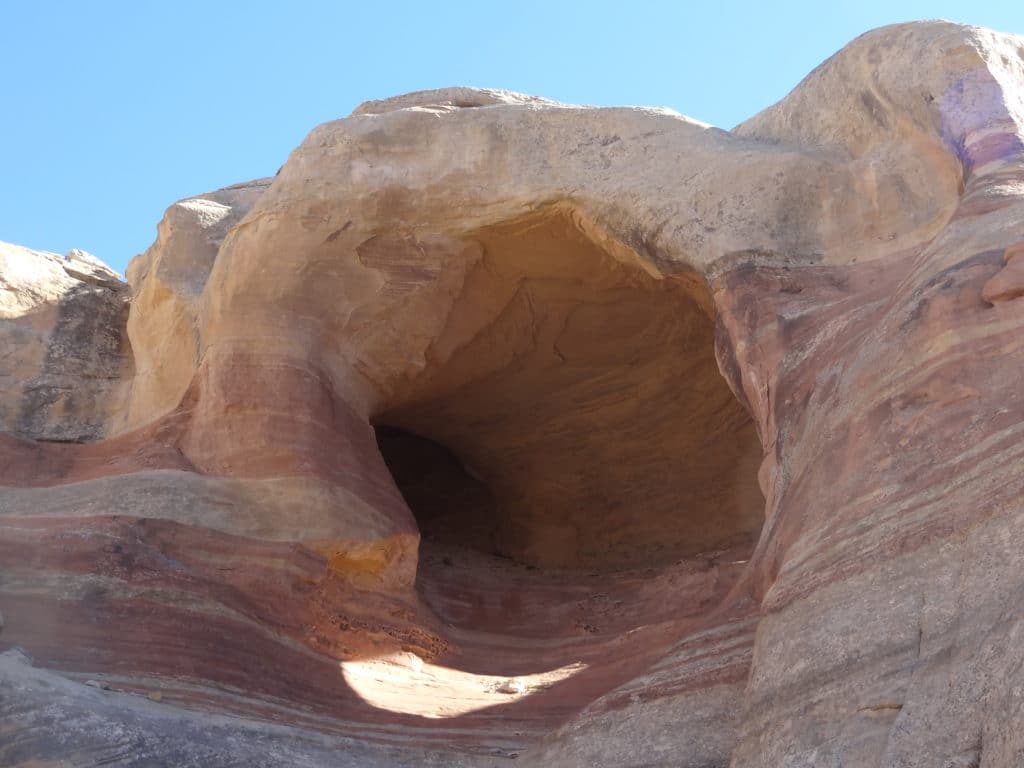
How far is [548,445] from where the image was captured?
1207 centimetres

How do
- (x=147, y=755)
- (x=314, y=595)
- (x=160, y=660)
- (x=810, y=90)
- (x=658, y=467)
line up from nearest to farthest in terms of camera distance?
(x=147, y=755) < (x=160, y=660) < (x=314, y=595) < (x=810, y=90) < (x=658, y=467)

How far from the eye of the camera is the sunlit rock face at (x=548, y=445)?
18.4ft

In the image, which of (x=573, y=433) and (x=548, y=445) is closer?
(x=573, y=433)

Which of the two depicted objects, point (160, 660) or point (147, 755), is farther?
point (160, 660)

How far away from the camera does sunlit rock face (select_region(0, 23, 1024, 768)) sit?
5613 mm

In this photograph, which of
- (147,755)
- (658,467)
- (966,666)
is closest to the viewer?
(966,666)

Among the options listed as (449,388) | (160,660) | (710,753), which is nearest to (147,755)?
(160,660)

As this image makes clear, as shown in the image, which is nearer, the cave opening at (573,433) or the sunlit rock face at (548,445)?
the sunlit rock face at (548,445)

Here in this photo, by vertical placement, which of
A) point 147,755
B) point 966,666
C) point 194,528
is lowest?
point 147,755

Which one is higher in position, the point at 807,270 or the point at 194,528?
the point at 807,270

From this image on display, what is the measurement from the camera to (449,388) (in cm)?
1105

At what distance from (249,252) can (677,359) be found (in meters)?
3.85

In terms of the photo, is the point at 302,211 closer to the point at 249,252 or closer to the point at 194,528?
the point at 249,252

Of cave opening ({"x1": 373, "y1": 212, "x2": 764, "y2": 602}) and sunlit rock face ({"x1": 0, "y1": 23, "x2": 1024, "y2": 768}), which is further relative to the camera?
cave opening ({"x1": 373, "y1": 212, "x2": 764, "y2": 602})
